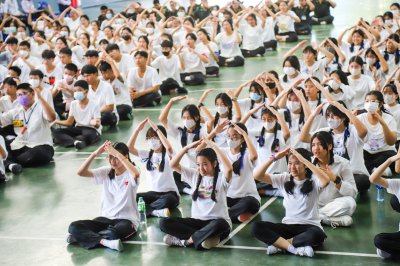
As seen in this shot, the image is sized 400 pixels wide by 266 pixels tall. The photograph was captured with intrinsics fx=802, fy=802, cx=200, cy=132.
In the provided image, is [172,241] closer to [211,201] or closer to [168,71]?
[211,201]

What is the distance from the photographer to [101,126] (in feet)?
39.5

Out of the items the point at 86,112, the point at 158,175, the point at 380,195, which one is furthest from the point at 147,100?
the point at 380,195

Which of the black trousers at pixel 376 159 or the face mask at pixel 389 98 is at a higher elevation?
the face mask at pixel 389 98

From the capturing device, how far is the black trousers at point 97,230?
7.68m

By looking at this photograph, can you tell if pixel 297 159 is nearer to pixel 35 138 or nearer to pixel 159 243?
pixel 159 243

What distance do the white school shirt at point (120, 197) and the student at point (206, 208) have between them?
1.47 ft

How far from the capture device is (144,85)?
45.1 ft

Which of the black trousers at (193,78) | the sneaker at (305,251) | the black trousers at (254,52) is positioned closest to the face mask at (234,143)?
the sneaker at (305,251)

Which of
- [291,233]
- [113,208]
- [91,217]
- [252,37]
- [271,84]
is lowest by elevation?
[252,37]

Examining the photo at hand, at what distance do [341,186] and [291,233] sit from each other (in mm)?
925

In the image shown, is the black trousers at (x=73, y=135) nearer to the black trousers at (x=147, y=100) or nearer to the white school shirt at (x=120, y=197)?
the black trousers at (x=147, y=100)

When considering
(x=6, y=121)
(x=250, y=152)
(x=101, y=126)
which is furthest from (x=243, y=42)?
(x=250, y=152)

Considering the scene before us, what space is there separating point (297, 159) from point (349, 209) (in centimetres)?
101

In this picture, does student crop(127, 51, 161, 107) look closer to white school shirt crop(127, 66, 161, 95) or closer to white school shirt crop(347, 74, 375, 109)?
white school shirt crop(127, 66, 161, 95)
